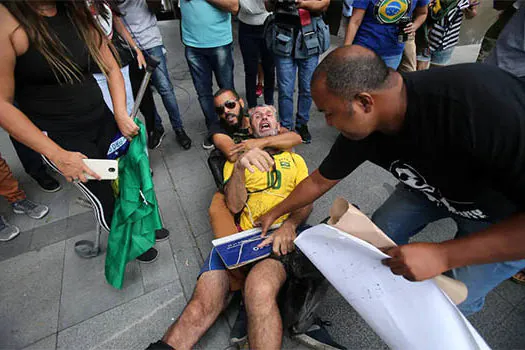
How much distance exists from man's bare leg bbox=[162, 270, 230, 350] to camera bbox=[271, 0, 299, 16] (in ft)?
7.90

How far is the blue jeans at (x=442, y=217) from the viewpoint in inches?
50.4

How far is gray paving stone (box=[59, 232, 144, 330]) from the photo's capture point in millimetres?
1781

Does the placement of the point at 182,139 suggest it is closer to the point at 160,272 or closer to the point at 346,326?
the point at 160,272

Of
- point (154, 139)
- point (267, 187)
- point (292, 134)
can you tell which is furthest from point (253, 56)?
point (267, 187)

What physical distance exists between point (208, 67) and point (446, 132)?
280cm

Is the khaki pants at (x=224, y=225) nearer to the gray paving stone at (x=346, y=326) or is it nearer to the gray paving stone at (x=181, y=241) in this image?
the gray paving stone at (x=181, y=241)

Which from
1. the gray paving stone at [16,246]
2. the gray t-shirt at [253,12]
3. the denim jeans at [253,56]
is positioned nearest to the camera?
the gray paving stone at [16,246]

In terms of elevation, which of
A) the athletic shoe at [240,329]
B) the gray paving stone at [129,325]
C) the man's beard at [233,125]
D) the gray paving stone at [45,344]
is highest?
the man's beard at [233,125]

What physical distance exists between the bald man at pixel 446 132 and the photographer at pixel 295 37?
1.95 m

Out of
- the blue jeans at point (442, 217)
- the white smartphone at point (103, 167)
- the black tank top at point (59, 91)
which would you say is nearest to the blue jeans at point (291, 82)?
the blue jeans at point (442, 217)

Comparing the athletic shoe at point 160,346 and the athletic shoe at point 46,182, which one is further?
the athletic shoe at point 46,182

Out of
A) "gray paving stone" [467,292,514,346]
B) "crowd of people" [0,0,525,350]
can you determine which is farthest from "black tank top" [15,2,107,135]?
"gray paving stone" [467,292,514,346]

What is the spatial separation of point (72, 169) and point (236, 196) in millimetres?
956

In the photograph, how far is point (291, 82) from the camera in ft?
10.0
